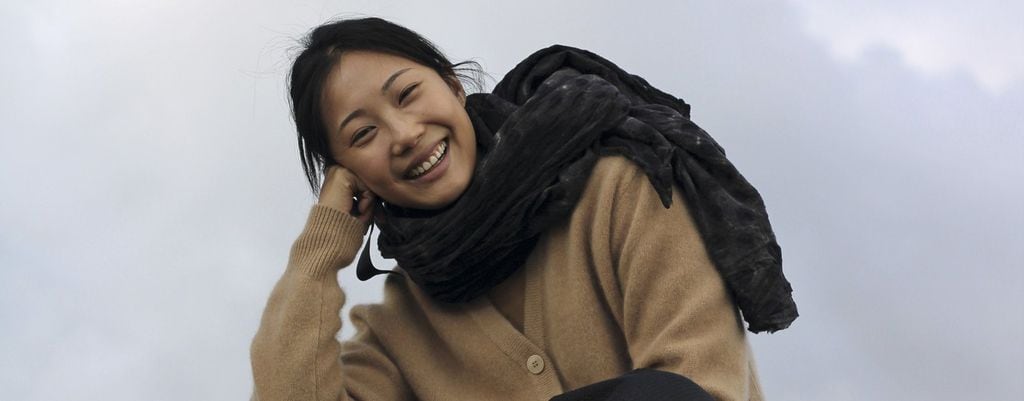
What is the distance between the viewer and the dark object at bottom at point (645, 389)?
2.98m

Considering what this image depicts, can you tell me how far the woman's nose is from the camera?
358cm

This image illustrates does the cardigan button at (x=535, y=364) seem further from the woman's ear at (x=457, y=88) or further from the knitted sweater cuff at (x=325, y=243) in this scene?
the woman's ear at (x=457, y=88)

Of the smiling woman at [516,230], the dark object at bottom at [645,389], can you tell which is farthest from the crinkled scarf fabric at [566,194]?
the dark object at bottom at [645,389]

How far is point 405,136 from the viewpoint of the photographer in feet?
11.7

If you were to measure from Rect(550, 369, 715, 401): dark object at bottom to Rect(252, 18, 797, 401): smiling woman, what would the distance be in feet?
0.68

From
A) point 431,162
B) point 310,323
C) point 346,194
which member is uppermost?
point 431,162

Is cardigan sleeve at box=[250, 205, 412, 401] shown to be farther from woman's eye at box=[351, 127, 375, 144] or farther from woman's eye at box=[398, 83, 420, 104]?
woman's eye at box=[398, 83, 420, 104]

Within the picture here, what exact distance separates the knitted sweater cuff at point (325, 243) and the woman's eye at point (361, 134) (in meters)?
0.19

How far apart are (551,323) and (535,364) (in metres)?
0.10

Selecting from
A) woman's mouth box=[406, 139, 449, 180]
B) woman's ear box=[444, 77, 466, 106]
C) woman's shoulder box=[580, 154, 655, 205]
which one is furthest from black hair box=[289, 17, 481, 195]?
woman's shoulder box=[580, 154, 655, 205]

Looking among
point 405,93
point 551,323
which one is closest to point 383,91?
point 405,93

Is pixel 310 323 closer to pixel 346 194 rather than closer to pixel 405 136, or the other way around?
pixel 346 194

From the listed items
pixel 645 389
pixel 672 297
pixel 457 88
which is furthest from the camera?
pixel 457 88

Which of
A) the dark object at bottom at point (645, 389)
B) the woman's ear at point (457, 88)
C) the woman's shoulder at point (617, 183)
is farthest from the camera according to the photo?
the woman's ear at point (457, 88)
